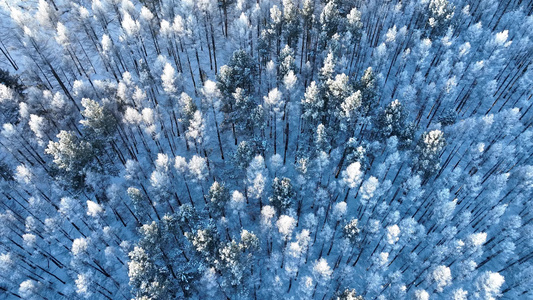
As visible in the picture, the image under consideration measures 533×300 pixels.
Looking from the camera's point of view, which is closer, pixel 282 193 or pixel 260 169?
pixel 282 193

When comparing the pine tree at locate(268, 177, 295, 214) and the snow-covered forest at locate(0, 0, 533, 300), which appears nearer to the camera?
the snow-covered forest at locate(0, 0, 533, 300)

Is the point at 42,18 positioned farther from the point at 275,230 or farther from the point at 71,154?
the point at 275,230

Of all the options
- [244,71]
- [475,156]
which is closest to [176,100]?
[244,71]

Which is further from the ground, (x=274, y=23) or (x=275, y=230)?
(x=274, y=23)

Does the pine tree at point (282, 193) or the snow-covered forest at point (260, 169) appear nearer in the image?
the snow-covered forest at point (260, 169)

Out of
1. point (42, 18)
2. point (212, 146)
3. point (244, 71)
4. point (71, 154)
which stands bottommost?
point (212, 146)

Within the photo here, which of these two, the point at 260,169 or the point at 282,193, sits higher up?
the point at 260,169

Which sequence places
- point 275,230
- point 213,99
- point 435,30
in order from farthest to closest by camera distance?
point 435,30, point 213,99, point 275,230

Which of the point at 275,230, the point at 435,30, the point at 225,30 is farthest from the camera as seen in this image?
the point at 225,30
